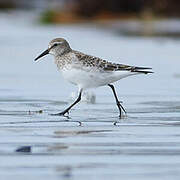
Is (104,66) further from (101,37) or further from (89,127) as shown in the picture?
(101,37)

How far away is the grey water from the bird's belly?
0.44 metres

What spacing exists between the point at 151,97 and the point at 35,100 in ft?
6.31

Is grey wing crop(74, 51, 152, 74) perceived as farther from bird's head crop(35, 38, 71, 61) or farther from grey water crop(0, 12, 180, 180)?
grey water crop(0, 12, 180, 180)

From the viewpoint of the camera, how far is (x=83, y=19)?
47844mm

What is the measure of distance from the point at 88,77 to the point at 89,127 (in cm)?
157

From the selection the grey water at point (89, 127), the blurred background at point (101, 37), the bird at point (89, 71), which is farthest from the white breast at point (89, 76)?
the blurred background at point (101, 37)

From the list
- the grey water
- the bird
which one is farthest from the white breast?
the grey water

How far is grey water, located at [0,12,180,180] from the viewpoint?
26.9ft

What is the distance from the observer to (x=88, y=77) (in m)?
12.6

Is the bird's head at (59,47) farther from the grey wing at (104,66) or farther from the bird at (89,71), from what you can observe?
the grey wing at (104,66)

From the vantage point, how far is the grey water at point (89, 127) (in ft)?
26.9

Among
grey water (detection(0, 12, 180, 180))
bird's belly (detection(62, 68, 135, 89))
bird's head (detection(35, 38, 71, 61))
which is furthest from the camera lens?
bird's head (detection(35, 38, 71, 61))

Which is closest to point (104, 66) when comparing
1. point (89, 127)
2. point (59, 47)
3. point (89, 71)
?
point (89, 71)

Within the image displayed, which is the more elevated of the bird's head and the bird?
the bird's head
